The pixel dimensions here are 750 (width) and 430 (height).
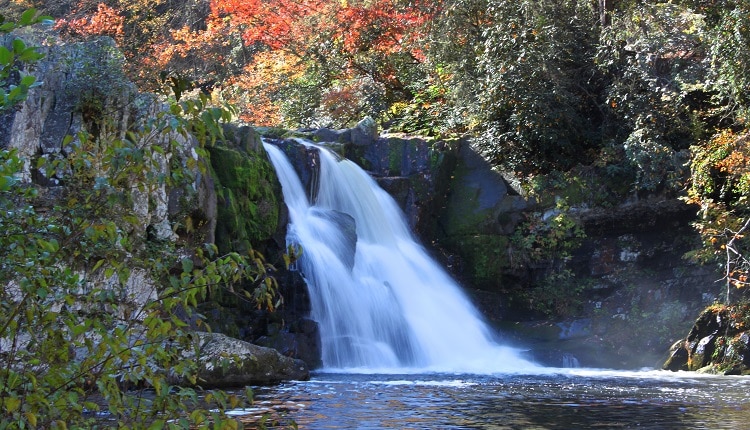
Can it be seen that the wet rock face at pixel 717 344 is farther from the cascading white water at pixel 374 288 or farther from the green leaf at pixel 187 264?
the green leaf at pixel 187 264

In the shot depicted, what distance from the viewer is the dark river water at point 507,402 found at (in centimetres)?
818

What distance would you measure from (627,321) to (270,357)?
8.38 m

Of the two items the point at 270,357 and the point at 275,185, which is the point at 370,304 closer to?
the point at 275,185

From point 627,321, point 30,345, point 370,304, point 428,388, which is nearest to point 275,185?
point 370,304

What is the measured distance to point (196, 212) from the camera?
42.7 feet

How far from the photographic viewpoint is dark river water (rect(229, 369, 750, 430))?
26.8ft

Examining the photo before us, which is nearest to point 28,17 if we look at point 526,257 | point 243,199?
point 243,199

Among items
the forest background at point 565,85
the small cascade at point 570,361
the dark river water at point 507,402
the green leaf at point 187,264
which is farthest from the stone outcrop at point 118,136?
the green leaf at point 187,264

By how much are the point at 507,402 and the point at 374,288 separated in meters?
6.13

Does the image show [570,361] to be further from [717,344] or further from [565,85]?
[565,85]

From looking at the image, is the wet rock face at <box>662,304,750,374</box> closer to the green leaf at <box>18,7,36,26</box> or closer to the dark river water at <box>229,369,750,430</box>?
the dark river water at <box>229,369,750,430</box>

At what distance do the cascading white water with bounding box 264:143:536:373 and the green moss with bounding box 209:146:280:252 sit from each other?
623 millimetres

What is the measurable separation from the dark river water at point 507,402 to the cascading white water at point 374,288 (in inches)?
67.0

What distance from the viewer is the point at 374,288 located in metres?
15.5
